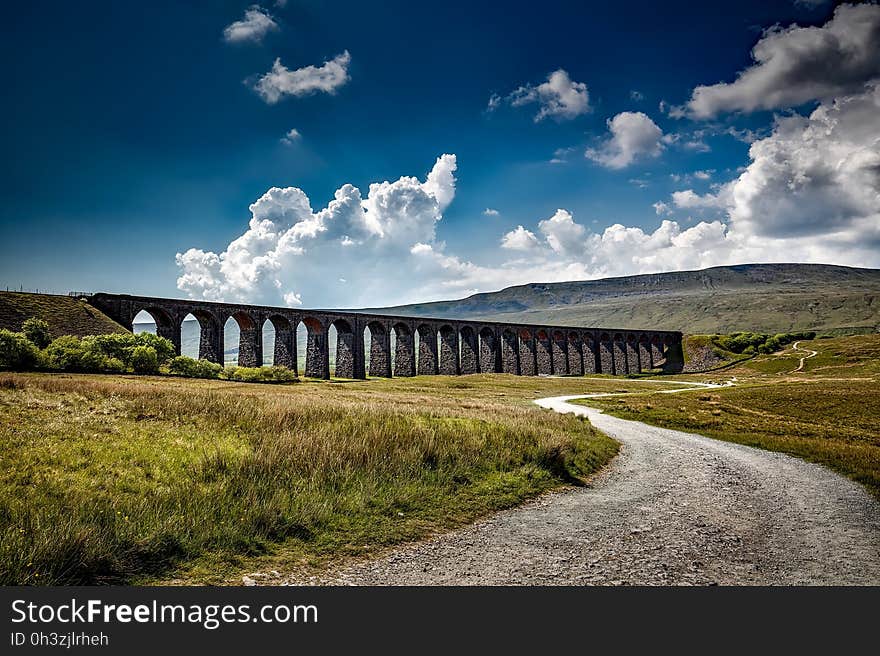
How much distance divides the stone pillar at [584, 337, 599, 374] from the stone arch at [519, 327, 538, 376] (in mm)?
17613

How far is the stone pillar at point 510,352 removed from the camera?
8812 cm

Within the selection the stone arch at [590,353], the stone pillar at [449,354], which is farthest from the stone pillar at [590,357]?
the stone pillar at [449,354]

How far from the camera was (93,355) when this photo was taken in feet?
111

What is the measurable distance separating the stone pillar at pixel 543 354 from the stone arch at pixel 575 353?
252 inches

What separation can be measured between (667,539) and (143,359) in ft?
128

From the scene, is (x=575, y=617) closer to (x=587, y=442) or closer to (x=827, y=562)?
(x=827, y=562)

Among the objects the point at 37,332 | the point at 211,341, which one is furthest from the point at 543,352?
the point at 37,332

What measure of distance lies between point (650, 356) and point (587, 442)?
4266 inches

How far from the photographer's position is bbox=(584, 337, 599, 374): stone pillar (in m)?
105

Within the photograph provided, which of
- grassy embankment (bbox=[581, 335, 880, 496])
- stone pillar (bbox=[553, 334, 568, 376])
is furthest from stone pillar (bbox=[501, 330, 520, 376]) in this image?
grassy embankment (bbox=[581, 335, 880, 496])

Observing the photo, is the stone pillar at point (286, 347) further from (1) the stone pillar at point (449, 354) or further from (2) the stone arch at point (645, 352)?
(2) the stone arch at point (645, 352)

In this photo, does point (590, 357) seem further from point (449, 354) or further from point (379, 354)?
point (379, 354)

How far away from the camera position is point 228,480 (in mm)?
7750

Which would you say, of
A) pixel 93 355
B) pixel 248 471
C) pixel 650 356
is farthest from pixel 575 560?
pixel 650 356
